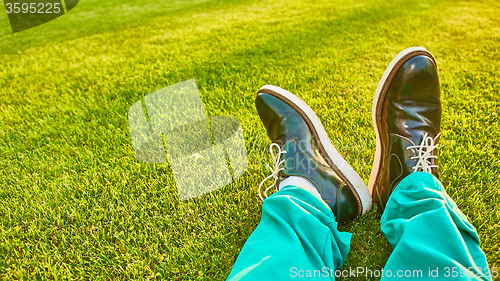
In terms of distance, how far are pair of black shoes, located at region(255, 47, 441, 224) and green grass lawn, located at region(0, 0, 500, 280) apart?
0.11 m

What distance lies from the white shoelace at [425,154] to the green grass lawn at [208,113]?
15 cm

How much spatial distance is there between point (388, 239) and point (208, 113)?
51.2 inches

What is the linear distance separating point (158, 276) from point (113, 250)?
9.7 inches

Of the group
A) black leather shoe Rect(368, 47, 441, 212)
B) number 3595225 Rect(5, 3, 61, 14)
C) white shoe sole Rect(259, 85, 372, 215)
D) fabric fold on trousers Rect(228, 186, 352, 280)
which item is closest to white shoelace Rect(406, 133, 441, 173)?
black leather shoe Rect(368, 47, 441, 212)

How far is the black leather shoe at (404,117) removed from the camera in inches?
50.1

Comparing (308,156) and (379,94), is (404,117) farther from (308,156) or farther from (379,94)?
(308,156)

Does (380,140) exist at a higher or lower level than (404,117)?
lower

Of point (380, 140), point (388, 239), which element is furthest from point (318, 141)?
point (388, 239)

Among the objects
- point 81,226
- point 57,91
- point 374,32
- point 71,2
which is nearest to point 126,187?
point 81,226

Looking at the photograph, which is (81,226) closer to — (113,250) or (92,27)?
(113,250)

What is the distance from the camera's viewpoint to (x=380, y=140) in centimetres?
143

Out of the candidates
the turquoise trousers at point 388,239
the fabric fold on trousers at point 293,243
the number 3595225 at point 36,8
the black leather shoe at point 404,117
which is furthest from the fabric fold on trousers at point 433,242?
the number 3595225 at point 36,8

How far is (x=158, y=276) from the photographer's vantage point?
1.11 metres

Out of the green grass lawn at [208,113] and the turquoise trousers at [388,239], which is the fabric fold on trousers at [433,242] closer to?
the turquoise trousers at [388,239]
